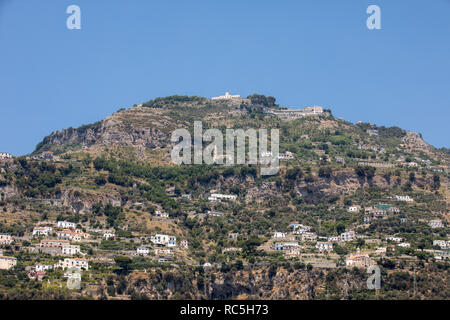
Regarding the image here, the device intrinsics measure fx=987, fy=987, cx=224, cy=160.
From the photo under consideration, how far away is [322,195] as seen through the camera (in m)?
88.9

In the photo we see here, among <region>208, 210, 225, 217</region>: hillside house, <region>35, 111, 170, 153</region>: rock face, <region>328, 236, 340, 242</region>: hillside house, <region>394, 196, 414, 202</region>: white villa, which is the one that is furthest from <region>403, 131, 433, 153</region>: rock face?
<region>328, 236, 340, 242</region>: hillside house

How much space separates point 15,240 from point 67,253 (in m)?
4.40

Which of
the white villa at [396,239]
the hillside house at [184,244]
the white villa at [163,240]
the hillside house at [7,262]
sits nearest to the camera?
the hillside house at [7,262]

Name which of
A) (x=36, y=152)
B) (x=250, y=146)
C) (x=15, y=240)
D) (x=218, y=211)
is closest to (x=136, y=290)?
(x=15, y=240)

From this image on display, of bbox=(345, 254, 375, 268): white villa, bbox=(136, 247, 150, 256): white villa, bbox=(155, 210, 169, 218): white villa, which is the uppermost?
bbox=(155, 210, 169, 218): white villa

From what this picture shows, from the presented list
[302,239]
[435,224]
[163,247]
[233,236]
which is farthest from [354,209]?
[163,247]

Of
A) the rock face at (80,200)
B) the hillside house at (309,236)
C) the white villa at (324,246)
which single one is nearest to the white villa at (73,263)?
the rock face at (80,200)

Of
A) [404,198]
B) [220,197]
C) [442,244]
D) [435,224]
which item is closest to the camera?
[442,244]

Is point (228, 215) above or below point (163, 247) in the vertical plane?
above

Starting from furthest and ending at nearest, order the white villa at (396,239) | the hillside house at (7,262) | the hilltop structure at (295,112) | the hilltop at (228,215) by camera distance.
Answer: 1. the hilltop structure at (295,112)
2. the white villa at (396,239)
3. the hilltop at (228,215)
4. the hillside house at (7,262)

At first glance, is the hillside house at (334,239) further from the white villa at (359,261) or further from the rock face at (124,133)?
the rock face at (124,133)

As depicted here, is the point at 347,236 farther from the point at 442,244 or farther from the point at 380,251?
the point at 442,244

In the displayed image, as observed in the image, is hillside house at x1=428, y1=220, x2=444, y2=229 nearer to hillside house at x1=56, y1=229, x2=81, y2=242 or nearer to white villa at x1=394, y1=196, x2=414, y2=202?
white villa at x1=394, y1=196, x2=414, y2=202

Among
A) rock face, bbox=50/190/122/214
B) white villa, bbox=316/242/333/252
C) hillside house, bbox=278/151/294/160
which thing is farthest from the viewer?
hillside house, bbox=278/151/294/160
